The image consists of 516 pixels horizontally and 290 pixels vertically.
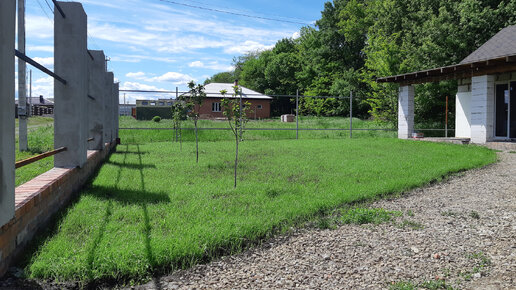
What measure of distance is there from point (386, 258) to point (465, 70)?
12.9m

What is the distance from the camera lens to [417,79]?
16.0 metres

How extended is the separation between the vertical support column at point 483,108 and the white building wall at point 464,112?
2022 mm

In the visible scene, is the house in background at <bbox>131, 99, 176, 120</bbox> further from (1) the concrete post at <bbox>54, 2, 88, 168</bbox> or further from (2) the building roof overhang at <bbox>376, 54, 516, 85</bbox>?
(1) the concrete post at <bbox>54, 2, 88, 168</bbox>

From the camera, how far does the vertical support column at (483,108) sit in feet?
44.5

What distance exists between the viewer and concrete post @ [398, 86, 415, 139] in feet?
54.7

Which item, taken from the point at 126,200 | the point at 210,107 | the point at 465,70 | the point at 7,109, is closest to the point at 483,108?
the point at 465,70

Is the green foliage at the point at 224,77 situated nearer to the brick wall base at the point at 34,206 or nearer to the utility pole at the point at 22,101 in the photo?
the utility pole at the point at 22,101

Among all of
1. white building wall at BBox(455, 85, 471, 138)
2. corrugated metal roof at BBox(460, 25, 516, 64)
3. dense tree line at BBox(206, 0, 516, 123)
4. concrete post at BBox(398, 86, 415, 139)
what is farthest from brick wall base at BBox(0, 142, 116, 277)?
dense tree line at BBox(206, 0, 516, 123)

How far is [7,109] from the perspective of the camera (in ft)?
9.20

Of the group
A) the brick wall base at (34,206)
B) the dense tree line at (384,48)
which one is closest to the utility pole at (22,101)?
the brick wall base at (34,206)

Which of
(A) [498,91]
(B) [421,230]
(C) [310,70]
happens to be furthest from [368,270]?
(C) [310,70]

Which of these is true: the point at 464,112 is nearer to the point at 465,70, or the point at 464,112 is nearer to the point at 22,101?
the point at 465,70

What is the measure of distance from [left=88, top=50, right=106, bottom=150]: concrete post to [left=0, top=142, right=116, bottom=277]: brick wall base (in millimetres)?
3161

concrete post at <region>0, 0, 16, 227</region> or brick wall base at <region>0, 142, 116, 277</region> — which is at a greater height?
concrete post at <region>0, 0, 16, 227</region>
